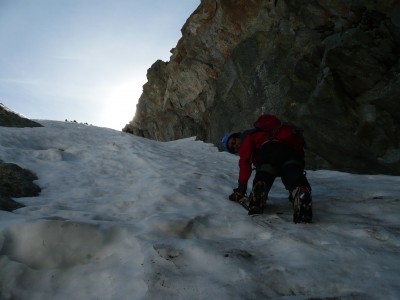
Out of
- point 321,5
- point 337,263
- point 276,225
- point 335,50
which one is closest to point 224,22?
point 321,5

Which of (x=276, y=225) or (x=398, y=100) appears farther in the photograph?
(x=398, y=100)

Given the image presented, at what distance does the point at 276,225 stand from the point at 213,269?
1634 mm

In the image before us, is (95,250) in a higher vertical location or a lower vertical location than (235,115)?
lower

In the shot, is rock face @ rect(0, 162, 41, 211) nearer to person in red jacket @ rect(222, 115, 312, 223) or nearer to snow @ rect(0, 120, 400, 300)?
snow @ rect(0, 120, 400, 300)

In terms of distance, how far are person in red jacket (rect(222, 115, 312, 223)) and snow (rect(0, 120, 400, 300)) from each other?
0.79 feet

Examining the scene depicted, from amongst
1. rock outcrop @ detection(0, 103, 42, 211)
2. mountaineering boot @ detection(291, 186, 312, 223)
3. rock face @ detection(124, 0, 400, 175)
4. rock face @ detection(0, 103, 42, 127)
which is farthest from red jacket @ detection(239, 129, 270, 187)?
rock face @ detection(0, 103, 42, 127)

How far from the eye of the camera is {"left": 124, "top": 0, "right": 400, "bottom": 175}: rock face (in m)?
9.63

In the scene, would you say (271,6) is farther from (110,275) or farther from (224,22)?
(110,275)

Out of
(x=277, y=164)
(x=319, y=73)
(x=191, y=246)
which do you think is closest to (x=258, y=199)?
(x=277, y=164)

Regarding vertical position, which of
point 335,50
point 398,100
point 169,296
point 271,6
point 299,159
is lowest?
point 169,296

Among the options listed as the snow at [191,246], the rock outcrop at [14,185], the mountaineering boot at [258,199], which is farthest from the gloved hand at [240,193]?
the rock outcrop at [14,185]

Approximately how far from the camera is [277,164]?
18.2 feet

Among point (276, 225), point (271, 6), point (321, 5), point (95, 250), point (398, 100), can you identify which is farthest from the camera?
point (271, 6)

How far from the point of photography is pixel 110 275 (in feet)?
11.1
